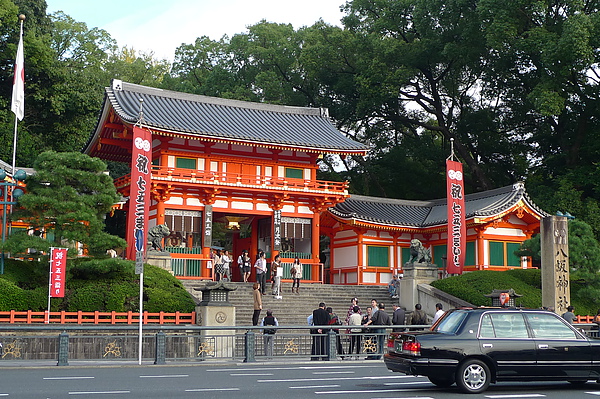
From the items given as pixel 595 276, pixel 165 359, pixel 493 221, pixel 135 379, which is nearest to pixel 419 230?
pixel 493 221

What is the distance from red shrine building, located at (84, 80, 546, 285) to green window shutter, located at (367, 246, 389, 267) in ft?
0.19

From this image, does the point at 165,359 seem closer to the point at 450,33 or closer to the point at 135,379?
the point at 135,379

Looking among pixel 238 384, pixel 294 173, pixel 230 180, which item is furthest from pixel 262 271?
pixel 238 384

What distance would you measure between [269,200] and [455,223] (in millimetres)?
9300

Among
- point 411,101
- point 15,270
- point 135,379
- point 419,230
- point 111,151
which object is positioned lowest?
point 135,379

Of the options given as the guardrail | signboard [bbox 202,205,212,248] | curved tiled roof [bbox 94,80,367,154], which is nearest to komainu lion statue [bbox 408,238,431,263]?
curved tiled roof [bbox 94,80,367,154]

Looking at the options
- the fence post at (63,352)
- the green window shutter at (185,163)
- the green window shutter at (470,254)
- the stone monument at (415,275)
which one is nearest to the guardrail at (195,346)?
the fence post at (63,352)

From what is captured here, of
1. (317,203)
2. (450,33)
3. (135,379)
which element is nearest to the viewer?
(135,379)

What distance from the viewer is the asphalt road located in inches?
472

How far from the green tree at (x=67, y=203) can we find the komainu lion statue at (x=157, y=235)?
4.35m

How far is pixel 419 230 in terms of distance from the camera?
3931cm

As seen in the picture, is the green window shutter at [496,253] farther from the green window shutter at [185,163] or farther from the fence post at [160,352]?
the fence post at [160,352]

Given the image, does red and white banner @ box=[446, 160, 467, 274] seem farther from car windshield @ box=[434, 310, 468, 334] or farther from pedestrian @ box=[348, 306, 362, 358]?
car windshield @ box=[434, 310, 468, 334]

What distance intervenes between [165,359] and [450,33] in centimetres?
3251
